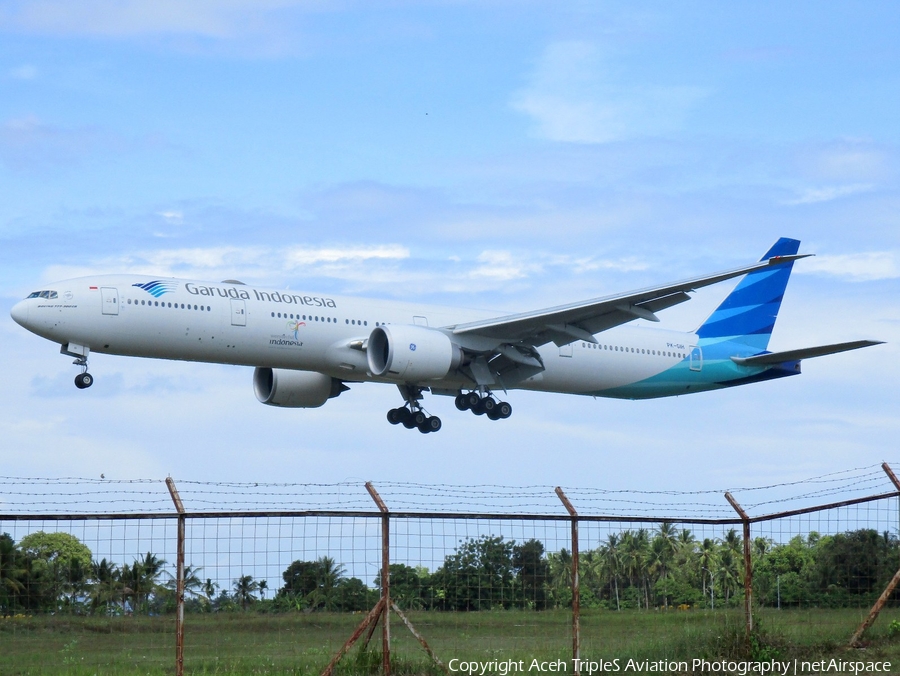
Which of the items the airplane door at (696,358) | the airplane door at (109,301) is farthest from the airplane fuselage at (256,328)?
the airplane door at (696,358)

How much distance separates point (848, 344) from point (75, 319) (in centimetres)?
2085

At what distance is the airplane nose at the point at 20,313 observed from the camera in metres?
26.1

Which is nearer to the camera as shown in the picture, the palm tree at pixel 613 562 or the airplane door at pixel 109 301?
the palm tree at pixel 613 562

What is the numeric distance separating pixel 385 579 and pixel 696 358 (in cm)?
2693

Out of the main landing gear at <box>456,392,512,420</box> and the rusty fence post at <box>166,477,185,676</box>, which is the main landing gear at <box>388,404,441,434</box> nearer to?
the main landing gear at <box>456,392,512,420</box>

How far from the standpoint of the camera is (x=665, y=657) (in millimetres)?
13289

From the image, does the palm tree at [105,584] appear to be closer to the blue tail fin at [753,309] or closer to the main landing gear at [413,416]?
the main landing gear at [413,416]

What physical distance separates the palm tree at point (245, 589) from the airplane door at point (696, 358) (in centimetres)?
2739

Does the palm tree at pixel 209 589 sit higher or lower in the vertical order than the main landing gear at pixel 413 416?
lower

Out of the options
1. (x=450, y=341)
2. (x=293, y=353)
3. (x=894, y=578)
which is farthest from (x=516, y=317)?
(x=894, y=578)

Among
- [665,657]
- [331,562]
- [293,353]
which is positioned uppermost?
[293,353]

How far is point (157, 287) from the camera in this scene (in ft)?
88.3

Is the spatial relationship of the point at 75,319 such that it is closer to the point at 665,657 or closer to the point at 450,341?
the point at 450,341

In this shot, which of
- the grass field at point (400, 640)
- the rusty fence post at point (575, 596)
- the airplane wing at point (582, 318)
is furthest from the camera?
the airplane wing at point (582, 318)
